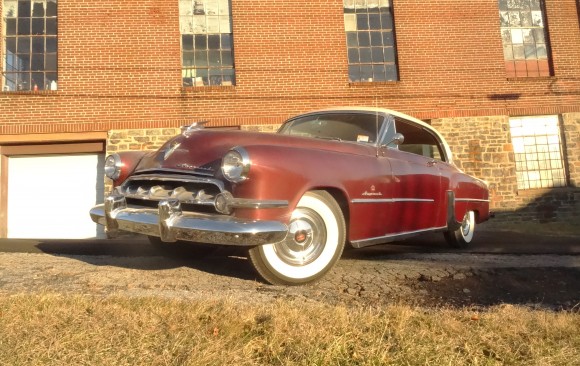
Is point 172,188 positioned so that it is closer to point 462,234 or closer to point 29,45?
point 462,234

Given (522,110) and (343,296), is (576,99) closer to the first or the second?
(522,110)

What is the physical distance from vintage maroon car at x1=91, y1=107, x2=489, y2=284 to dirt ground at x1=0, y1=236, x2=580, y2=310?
0.91ft

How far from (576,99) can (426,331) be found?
463 inches

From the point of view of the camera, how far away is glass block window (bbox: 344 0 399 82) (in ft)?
36.4

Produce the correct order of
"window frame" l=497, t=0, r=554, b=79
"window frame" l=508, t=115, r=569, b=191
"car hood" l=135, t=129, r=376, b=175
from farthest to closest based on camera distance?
"window frame" l=497, t=0, r=554, b=79, "window frame" l=508, t=115, r=569, b=191, "car hood" l=135, t=129, r=376, b=175

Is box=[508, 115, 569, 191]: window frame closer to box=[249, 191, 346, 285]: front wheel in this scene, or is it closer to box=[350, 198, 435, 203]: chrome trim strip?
box=[350, 198, 435, 203]: chrome trim strip

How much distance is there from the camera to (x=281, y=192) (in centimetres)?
303

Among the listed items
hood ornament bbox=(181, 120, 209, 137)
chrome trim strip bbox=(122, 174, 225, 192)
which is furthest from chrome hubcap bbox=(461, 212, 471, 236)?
chrome trim strip bbox=(122, 174, 225, 192)

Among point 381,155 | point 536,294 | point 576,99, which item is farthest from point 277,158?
point 576,99

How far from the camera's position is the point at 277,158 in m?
3.07

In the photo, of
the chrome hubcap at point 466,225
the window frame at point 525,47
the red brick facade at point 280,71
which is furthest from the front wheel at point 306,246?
the window frame at point 525,47

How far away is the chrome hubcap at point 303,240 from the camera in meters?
3.19

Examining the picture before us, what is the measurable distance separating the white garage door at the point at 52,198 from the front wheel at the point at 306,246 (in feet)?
27.1

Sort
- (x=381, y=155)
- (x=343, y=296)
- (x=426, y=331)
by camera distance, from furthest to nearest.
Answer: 1. (x=381, y=155)
2. (x=343, y=296)
3. (x=426, y=331)
